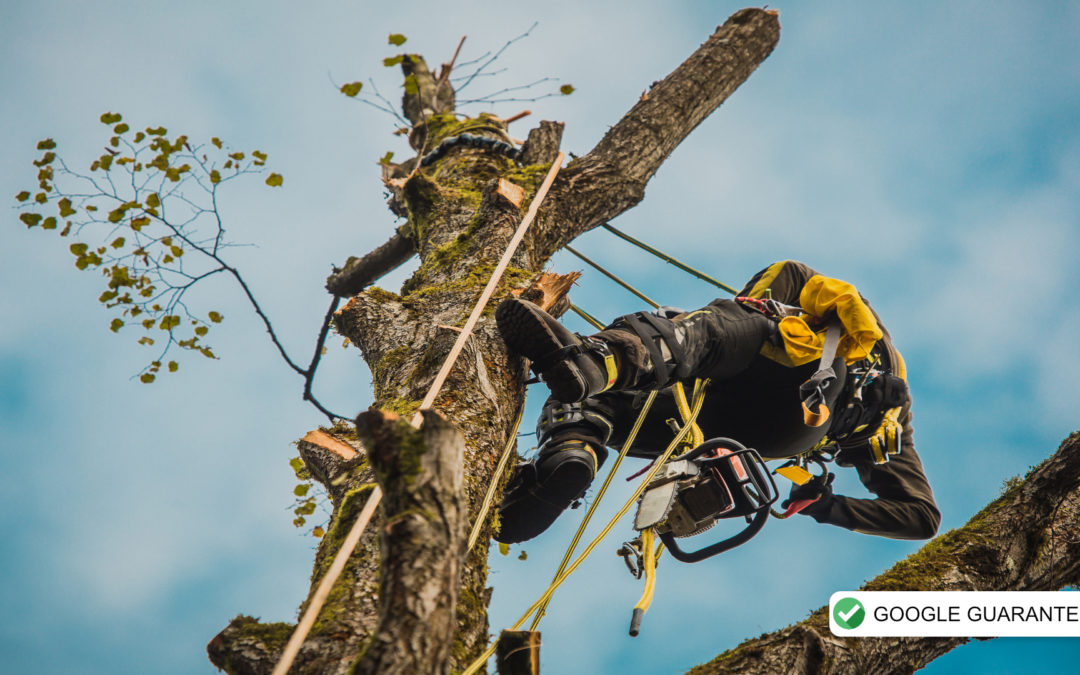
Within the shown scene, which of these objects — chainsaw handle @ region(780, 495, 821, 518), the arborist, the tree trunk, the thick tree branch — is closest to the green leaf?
the tree trunk

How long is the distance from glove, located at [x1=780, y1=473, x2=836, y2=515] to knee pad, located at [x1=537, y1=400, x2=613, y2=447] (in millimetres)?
1120

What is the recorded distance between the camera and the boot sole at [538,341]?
7.81 feet

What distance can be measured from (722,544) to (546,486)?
577mm

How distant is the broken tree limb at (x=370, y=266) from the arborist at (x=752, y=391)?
5.27 feet

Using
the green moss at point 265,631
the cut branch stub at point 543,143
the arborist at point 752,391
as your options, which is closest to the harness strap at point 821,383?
the arborist at point 752,391

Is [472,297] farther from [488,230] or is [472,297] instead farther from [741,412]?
[741,412]

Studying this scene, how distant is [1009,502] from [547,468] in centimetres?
154

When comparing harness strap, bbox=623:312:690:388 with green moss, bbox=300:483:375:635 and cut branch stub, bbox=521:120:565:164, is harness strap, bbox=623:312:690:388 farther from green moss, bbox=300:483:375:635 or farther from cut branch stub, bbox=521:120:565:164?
cut branch stub, bbox=521:120:565:164

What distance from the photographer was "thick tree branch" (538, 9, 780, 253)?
365 centimetres

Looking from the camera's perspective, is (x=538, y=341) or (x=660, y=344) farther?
(x=660, y=344)

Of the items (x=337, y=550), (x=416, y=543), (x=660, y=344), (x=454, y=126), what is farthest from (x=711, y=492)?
(x=454, y=126)

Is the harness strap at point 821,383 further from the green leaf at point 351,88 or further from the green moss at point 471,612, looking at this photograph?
the green leaf at point 351,88

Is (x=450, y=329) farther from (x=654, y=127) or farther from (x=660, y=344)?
(x=654, y=127)

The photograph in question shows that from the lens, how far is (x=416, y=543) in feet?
4.06
